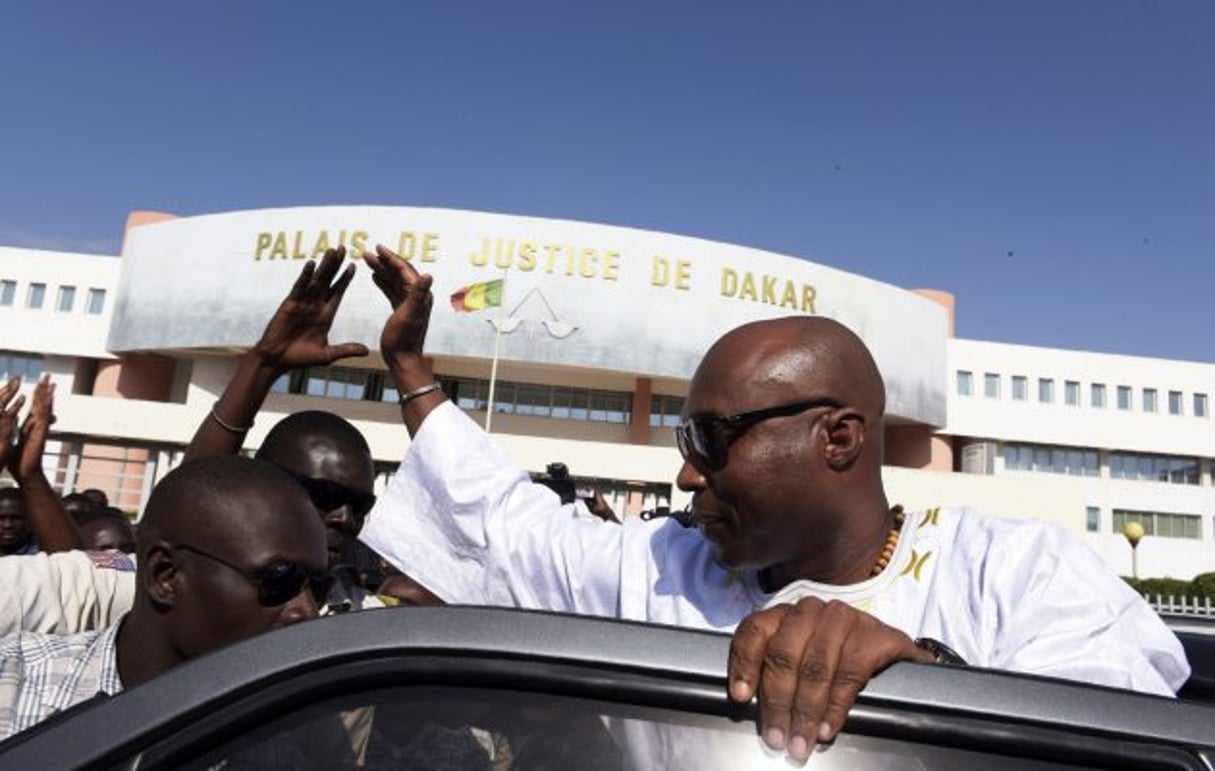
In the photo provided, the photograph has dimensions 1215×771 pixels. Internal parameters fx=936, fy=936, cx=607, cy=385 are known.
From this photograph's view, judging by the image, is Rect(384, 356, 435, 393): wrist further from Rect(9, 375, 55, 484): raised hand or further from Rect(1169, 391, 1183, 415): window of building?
Rect(1169, 391, 1183, 415): window of building

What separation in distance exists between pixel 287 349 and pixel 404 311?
72 cm

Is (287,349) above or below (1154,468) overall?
below

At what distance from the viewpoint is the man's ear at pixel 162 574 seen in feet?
6.00

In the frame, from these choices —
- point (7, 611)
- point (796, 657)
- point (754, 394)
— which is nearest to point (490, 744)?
point (796, 657)

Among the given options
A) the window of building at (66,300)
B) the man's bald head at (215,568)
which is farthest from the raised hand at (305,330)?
the window of building at (66,300)

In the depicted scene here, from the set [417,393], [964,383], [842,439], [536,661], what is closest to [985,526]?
[842,439]

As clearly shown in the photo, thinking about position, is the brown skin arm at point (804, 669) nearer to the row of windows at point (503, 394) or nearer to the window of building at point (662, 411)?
the row of windows at point (503, 394)

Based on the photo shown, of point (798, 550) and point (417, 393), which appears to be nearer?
point (798, 550)

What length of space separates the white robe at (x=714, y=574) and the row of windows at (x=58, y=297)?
145ft

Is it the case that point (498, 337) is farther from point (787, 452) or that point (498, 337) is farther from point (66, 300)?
point (787, 452)

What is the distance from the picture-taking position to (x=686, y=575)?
71.2 inches

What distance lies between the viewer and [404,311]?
2236 mm

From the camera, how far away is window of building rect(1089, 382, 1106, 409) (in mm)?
46900

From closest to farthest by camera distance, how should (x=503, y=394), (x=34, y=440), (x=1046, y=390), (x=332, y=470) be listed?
(x=332, y=470)
(x=34, y=440)
(x=503, y=394)
(x=1046, y=390)
